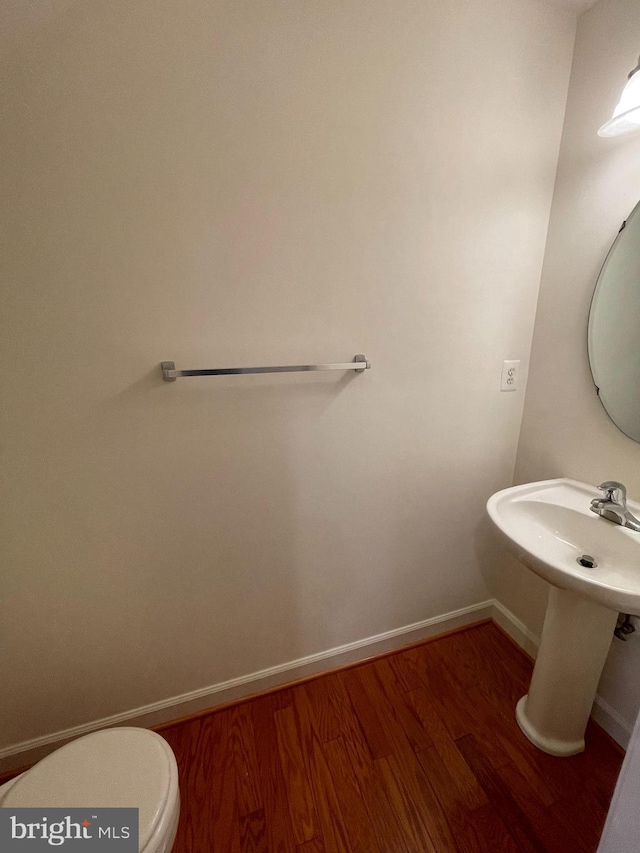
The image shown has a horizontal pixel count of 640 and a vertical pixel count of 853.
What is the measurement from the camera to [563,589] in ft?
3.13

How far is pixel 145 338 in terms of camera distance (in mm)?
915

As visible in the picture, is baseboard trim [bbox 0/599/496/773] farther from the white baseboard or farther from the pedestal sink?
the pedestal sink

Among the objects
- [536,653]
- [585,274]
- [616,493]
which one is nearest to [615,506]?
[616,493]

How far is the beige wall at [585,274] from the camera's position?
39.2 inches

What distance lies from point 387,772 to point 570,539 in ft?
3.11

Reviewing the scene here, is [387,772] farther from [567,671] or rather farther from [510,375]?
[510,375]

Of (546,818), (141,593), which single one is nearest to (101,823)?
(141,593)

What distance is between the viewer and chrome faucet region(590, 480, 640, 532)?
0.97 metres

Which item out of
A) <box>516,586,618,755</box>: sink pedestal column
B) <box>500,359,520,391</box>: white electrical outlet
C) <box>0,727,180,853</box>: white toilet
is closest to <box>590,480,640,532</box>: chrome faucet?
<box>516,586,618,755</box>: sink pedestal column

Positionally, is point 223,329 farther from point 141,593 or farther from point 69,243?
point 141,593

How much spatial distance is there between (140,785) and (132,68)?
5.21ft

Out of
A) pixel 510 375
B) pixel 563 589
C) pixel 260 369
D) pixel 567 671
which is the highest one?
pixel 260 369

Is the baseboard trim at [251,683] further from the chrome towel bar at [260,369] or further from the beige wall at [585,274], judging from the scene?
the chrome towel bar at [260,369]

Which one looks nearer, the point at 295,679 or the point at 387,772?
the point at 387,772
